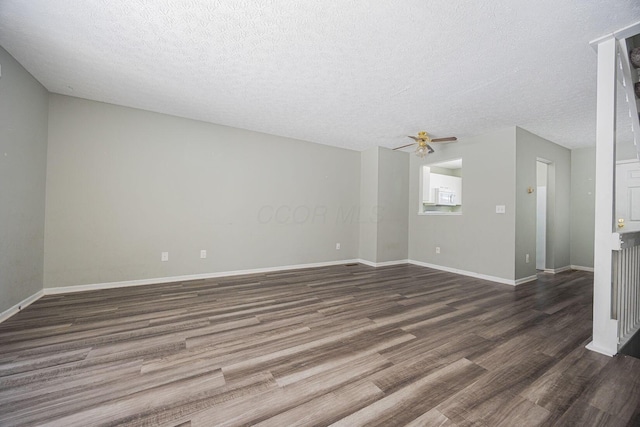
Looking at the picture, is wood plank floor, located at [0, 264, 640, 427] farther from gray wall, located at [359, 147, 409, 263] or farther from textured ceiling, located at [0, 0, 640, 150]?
textured ceiling, located at [0, 0, 640, 150]

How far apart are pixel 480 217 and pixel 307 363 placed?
4.04m

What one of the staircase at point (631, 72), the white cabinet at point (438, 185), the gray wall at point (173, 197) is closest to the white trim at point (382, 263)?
the gray wall at point (173, 197)

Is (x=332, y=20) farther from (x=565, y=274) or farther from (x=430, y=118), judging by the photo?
(x=565, y=274)

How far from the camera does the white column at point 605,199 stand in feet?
6.27

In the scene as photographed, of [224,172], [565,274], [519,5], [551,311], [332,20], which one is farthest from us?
[565,274]

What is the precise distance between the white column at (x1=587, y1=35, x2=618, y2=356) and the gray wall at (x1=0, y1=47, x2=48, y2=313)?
5.21m

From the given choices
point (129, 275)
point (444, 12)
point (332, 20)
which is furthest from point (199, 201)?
point (444, 12)

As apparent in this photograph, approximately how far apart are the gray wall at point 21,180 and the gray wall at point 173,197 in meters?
0.19

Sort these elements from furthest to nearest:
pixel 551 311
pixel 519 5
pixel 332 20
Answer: pixel 551 311
pixel 332 20
pixel 519 5

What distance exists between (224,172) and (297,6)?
2.92m

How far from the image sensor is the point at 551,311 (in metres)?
2.76

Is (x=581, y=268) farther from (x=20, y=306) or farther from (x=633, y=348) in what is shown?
(x=20, y=306)

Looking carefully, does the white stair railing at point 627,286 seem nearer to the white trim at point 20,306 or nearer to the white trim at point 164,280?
the white trim at point 164,280

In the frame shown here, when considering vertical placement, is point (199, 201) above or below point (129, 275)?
above
